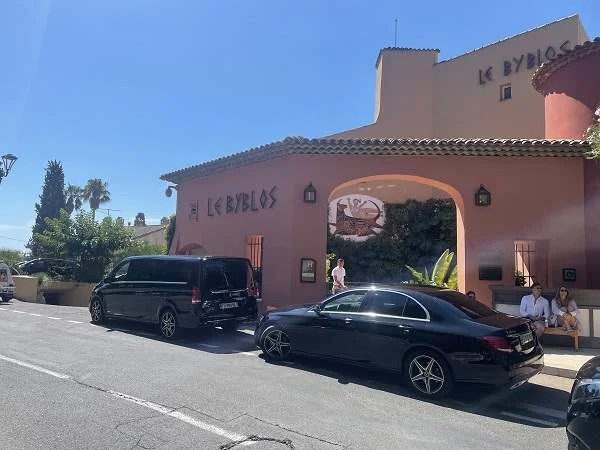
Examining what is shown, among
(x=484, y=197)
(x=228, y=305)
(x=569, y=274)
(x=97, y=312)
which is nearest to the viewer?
(x=228, y=305)

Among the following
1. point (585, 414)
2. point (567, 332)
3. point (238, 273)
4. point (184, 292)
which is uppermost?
point (238, 273)

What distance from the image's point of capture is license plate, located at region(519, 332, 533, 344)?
6.15 metres

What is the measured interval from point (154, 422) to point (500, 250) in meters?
9.35

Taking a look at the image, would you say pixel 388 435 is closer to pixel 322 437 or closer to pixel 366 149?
pixel 322 437

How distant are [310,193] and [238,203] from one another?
8.69 feet

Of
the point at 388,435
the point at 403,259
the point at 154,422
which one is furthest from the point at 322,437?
the point at 403,259

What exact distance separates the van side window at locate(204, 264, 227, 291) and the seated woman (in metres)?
6.52

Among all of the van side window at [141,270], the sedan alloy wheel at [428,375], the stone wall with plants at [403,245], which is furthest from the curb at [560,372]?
the stone wall with plants at [403,245]

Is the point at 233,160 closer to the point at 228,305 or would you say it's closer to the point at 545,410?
the point at 228,305

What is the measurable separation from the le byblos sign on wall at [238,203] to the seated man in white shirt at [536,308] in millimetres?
6490

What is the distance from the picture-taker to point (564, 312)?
361 inches

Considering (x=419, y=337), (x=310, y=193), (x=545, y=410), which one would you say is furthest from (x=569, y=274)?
(x=419, y=337)

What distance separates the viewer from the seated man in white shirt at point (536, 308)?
9281mm

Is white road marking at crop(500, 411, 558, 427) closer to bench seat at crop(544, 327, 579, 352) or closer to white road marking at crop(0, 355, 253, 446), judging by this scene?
white road marking at crop(0, 355, 253, 446)
